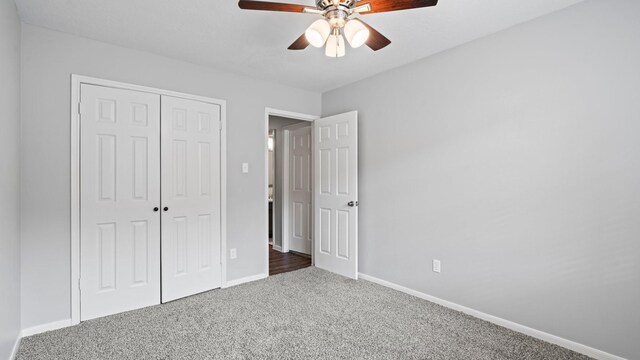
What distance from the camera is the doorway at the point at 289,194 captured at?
469cm

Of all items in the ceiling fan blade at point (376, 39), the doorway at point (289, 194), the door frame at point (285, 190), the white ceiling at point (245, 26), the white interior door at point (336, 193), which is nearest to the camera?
the ceiling fan blade at point (376, 39)

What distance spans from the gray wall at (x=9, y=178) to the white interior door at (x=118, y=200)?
1.34 feet

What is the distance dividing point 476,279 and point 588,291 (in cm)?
74

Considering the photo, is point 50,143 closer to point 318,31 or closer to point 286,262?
point 318,31

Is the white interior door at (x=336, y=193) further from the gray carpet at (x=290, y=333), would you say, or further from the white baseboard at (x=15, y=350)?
the white baseboard at (x=15, y=350)

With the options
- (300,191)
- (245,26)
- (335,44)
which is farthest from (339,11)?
(300,191)

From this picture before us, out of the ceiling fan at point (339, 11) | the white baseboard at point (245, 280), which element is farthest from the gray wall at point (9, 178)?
the white baseboard at point (245, 280)

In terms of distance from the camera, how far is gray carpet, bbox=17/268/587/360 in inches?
81.8

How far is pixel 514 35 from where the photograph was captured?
7.84 ft

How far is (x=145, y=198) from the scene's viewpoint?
2824 millimetres

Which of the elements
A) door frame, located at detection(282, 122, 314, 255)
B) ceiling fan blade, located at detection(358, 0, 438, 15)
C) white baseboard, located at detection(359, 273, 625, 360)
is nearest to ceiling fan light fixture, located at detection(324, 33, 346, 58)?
ceiling fan blade, located at detection(358, 0, 438, 15)

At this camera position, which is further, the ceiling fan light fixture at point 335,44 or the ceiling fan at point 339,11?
the ceiling fan light fixture at point 335,44

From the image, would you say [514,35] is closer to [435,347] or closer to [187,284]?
[435,347]

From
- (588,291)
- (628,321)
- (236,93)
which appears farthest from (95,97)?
(628,321)
